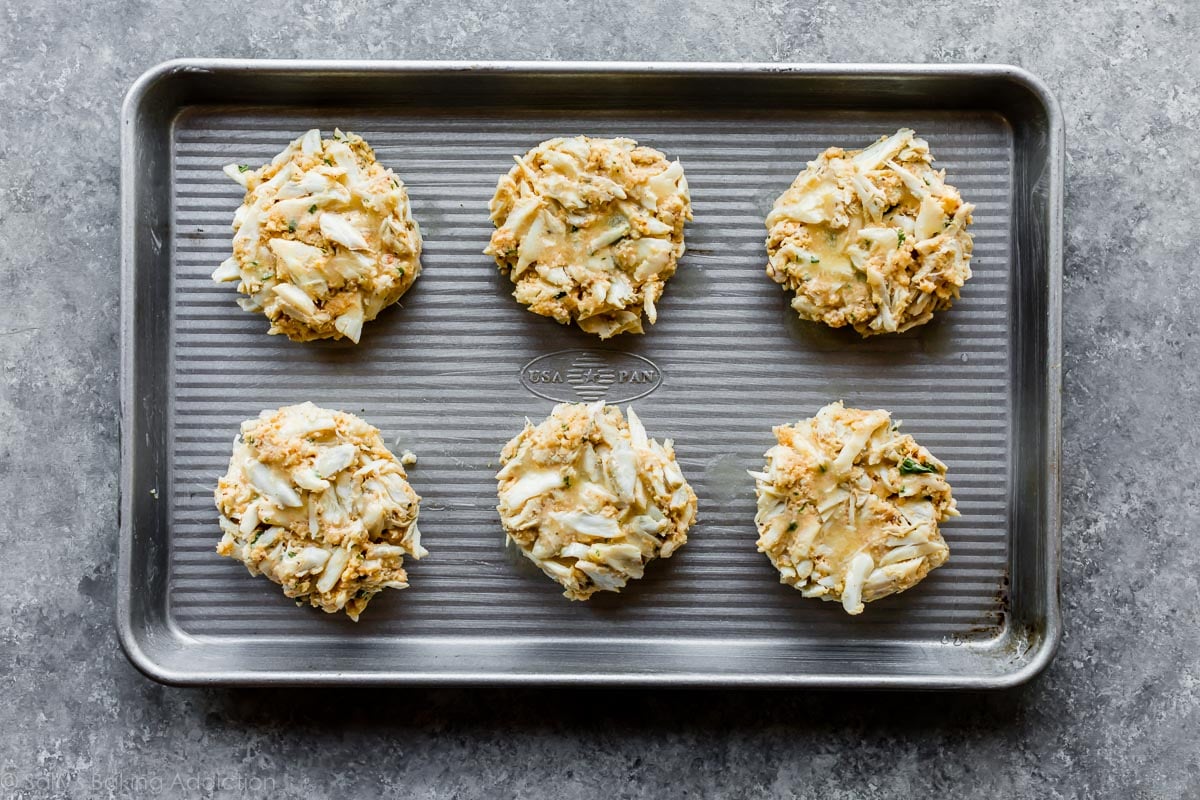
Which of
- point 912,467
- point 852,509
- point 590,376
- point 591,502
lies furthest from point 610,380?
point 912,467

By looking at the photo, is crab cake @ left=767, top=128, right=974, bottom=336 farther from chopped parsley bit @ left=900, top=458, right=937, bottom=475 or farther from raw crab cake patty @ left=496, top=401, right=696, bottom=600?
raw crab cake patty @ left=496, top=401, right=696, bottom=600

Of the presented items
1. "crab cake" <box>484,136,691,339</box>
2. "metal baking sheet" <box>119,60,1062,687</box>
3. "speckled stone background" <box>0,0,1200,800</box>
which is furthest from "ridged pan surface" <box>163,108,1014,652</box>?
"speckled stone background" <box>0,0,1200,800</box>

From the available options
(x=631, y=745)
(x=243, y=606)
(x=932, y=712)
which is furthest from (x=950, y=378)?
(x=243, y=606)

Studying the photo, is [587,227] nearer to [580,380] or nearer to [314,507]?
[580,380]

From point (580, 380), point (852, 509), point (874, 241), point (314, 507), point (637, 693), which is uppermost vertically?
point (874, 241)

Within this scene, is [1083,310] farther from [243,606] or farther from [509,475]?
[243,606]

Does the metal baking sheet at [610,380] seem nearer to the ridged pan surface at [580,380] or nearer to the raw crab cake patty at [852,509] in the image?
the ridged pan surface at [580,380]

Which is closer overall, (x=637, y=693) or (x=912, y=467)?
(x=912, y=467)
